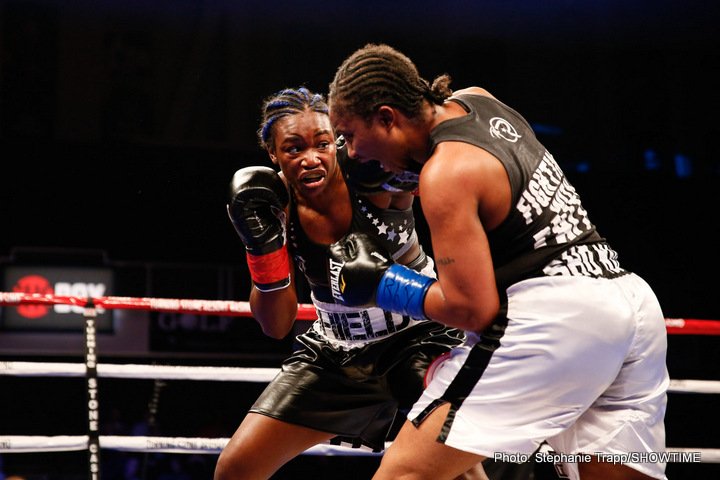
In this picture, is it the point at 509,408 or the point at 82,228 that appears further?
the point at 82,228

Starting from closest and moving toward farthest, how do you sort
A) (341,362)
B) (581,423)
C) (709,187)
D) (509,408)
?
1. (509,408)
2. (581,423)
3. (341,362)
4. (709,187)

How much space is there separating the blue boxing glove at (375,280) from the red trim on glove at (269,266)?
34cm

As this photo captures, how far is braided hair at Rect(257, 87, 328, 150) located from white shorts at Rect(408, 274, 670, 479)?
2.80 feet

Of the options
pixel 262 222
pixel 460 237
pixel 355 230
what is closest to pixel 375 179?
pixel 355 230

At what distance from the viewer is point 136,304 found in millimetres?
2375

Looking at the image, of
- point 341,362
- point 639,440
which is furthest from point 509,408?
point 341,362

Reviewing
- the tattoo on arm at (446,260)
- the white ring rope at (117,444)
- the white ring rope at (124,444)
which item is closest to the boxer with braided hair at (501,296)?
the tattoo on arm at (446,260)

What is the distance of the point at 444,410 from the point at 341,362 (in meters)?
0.65

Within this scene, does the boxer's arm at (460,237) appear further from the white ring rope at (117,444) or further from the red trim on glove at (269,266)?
the white ring rope at (117,444)

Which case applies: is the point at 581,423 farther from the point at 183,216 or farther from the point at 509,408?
the point at 183,216

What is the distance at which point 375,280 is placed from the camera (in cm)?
162

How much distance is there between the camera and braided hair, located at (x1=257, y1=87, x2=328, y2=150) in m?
2.11

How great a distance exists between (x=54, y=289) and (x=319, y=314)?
5.03 metres

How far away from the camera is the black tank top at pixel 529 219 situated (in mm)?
1521
